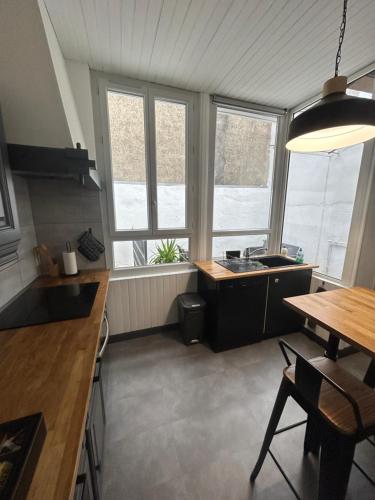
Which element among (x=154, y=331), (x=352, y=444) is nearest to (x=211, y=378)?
(x=154, y=331)

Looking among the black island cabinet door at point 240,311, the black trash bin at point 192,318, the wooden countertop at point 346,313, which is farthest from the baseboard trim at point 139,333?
the wooden countertop at point 346,313

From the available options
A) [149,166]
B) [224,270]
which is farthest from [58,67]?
[224,270]

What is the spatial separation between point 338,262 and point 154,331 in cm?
232

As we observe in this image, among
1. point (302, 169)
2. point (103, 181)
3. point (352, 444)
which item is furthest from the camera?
point (302, 169)

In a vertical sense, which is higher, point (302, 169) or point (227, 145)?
point (227, 145)

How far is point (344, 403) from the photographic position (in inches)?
37.5

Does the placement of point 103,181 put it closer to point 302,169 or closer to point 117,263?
point 117,263

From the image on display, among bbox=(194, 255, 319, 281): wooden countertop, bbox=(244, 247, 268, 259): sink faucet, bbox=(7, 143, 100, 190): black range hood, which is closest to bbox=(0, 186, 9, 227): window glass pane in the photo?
bbox=(7, 143, 100, 190): black range hood

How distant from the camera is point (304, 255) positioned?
9.39 ft

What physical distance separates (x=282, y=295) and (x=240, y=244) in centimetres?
88

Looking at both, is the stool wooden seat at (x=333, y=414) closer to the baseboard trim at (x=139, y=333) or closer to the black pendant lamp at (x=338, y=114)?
the black pendant lamp at (x=338, y=114)

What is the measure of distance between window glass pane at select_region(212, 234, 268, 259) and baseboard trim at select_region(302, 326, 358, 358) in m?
1.13

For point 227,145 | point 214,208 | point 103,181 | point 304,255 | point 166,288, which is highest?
point 227,145

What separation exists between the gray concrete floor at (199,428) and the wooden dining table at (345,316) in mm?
690
